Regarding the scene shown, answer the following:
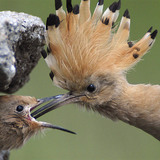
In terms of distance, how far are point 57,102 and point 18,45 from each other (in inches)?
17.7

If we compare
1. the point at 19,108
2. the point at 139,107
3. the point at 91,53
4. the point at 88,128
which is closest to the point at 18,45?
the point at 19,108

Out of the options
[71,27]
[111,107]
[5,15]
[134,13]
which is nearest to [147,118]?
[111,107]

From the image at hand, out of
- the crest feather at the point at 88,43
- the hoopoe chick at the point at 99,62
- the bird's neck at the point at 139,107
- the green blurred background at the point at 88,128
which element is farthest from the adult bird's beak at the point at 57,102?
the green blurred background at the point at 88,128

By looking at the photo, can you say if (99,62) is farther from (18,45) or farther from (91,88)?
(18,45)

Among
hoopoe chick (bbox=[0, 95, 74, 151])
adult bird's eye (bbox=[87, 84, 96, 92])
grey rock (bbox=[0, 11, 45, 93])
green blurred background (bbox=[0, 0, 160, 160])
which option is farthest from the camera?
green blurred background (bbox=[0, 0, 160, 160])

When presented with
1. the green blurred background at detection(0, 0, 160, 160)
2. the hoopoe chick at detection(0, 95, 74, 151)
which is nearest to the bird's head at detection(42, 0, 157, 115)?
the hoopoe chick at detection(0, 95, 74, 151)

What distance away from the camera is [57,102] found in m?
2.54

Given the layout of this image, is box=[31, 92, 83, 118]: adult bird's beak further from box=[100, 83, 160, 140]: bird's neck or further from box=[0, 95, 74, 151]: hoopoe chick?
box=[100, 83, 160, 140]: bird's neck

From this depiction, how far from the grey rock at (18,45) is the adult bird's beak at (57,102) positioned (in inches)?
10.4

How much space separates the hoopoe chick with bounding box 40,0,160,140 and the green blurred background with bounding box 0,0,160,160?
1.63 m

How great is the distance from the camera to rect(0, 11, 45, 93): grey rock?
6.29ft

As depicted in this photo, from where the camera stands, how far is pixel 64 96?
259 cm

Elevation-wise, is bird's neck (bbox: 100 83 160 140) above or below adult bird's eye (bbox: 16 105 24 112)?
above

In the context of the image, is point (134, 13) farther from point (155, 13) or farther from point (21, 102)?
point (21, 102)
